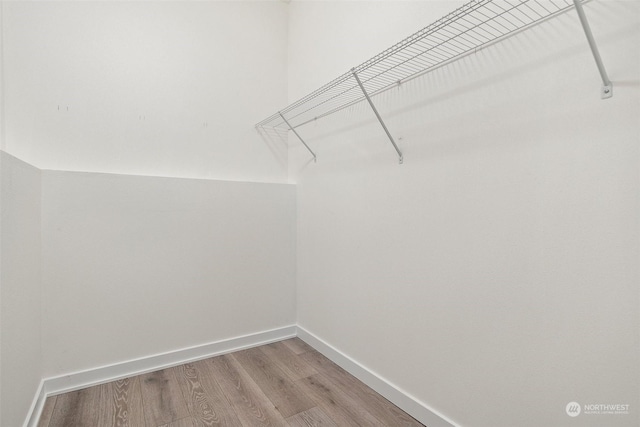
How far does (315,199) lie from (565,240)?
4.54ft

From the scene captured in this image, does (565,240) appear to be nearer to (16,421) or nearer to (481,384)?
(481,384)

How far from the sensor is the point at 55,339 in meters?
1.52

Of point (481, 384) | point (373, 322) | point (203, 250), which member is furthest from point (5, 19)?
point (481, 384)

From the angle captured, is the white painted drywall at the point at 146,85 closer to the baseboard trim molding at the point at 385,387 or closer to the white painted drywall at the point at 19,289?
the white painted drywall at the point at 19,289

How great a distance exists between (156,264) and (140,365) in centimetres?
57

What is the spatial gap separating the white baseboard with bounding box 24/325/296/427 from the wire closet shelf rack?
155 cm

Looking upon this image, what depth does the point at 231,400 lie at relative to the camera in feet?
4.86

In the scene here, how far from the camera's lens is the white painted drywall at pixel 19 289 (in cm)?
101

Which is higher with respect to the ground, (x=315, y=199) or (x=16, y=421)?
(x=315, y=199)

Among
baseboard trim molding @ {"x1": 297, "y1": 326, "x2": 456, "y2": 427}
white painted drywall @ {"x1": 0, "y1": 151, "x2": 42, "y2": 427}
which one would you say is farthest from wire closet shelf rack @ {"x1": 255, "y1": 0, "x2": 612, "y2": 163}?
white painted drywall @ {"x1": 0, "y1": 151, "x2": 42, "y2": 427}

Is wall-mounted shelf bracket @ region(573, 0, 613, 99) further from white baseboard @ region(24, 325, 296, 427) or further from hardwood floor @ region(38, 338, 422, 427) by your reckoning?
white baseboard @ region(24, 325, 296, 427)

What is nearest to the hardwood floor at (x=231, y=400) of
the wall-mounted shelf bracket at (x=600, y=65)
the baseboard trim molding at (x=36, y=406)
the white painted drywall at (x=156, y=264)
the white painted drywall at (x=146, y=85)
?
the baseboard trim molding at (x=36, y=406)

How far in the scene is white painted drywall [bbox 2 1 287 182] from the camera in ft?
5.06

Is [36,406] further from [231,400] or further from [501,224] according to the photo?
[501,224]
